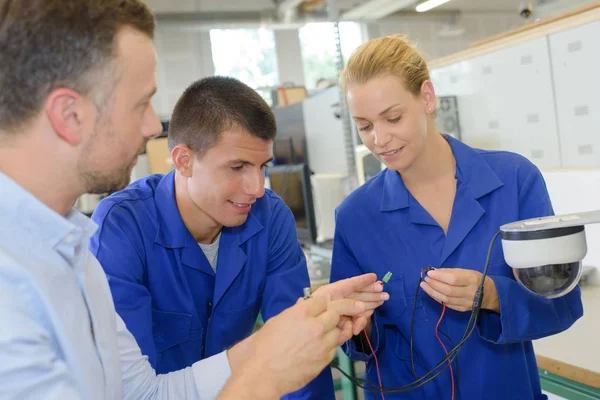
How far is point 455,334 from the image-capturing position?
126 centimetres

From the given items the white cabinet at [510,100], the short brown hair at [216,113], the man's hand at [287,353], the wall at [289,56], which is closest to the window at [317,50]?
the wall at [289,56]

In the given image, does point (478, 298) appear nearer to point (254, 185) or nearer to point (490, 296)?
point (490, 296)

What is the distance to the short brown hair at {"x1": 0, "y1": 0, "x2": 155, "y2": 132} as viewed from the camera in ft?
2.54

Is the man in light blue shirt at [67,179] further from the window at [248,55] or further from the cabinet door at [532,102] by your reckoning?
the window at [248,55]

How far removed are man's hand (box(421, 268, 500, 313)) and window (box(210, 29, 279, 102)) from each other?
6125 millimetres

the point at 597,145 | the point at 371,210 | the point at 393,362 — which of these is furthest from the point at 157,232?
the point at 597,145

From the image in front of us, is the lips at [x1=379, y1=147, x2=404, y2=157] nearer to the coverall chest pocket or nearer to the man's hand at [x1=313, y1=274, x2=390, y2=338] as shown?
the man's hand at [x1=313, y1=274, x2=390, y2=338]

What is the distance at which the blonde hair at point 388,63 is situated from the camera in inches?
51.3

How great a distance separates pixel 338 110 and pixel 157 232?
174cm

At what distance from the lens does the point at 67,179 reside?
0.81 m

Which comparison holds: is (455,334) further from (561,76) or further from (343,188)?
(343,188)

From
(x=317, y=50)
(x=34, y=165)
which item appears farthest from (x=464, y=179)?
(x=317, y=50)

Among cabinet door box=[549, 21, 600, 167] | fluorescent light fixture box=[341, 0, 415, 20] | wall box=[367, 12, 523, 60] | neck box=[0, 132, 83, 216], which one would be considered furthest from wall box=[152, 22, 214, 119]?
neck box=[0, 132, 83, 216]

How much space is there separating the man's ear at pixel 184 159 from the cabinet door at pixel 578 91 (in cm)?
142
